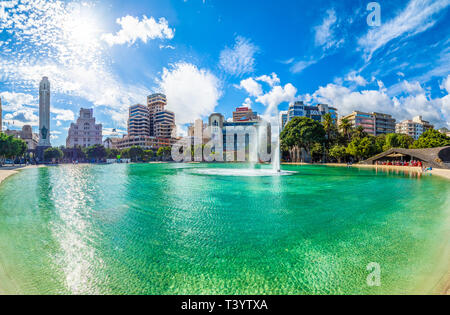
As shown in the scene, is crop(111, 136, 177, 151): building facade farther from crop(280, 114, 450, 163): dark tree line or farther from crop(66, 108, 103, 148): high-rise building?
crop(280, 114, 450, 163): dark tree line

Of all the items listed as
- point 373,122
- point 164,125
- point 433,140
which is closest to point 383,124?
point 373,122

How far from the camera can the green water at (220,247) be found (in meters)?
4.21

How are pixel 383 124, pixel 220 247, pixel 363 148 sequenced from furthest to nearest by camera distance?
pixel 383 124 → pixel 363 148 → pixel 220 247

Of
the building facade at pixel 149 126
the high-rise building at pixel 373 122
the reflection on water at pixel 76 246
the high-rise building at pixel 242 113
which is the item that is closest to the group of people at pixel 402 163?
the reflection on water at pixel 76 246

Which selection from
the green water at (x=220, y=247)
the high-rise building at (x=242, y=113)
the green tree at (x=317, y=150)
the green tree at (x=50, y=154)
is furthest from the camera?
the high-rise building at (x=242, y=113)

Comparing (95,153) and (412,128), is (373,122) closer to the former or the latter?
(412,128)

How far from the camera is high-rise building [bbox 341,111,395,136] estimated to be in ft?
320

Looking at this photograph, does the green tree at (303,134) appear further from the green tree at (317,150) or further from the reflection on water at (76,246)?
the reflection on water at (76,246)

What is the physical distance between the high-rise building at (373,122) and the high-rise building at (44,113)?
123 m

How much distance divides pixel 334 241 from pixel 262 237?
218 centimetres

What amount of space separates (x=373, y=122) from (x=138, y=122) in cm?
12469

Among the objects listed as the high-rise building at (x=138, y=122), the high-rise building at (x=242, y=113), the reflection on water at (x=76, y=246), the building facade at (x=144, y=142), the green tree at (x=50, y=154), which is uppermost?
the high-rise building at (x=242, y=113)

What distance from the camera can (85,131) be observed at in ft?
398
